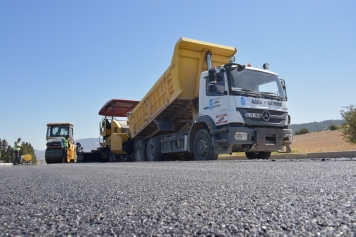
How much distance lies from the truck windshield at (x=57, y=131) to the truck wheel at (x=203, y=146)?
12.0 metres

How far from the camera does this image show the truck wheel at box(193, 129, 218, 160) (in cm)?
830

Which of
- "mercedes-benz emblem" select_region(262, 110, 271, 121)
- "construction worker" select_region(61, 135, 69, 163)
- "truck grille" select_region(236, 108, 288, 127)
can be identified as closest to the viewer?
"truck grille" select_region(236, 108, 288, 127)

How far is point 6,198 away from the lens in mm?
2479

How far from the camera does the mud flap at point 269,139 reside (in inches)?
312

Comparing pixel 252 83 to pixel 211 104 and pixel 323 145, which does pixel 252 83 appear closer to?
pixel 211 104

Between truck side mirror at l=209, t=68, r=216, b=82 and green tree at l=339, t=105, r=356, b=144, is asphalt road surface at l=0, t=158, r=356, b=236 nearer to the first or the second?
truck side mirror at l=209, t=68, r=216, b=82

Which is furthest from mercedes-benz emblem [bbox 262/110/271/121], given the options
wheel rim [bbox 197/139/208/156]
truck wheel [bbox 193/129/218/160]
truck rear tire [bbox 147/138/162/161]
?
truck rear tire [bbox 147/138/162/161]

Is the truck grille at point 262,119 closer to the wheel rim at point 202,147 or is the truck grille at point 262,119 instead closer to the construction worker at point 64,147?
the wheel rim at point 202,147

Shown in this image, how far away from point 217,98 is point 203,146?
1349mm


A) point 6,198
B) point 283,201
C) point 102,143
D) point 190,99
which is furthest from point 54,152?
point 283,201

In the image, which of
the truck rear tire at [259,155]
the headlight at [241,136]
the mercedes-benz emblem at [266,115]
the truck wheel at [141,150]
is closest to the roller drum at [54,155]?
the truck wheel at [141,150]

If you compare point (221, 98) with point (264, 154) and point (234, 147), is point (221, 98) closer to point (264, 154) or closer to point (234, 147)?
point (234, 147)

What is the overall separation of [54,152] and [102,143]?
285cm

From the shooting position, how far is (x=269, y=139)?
8195 millimetres
